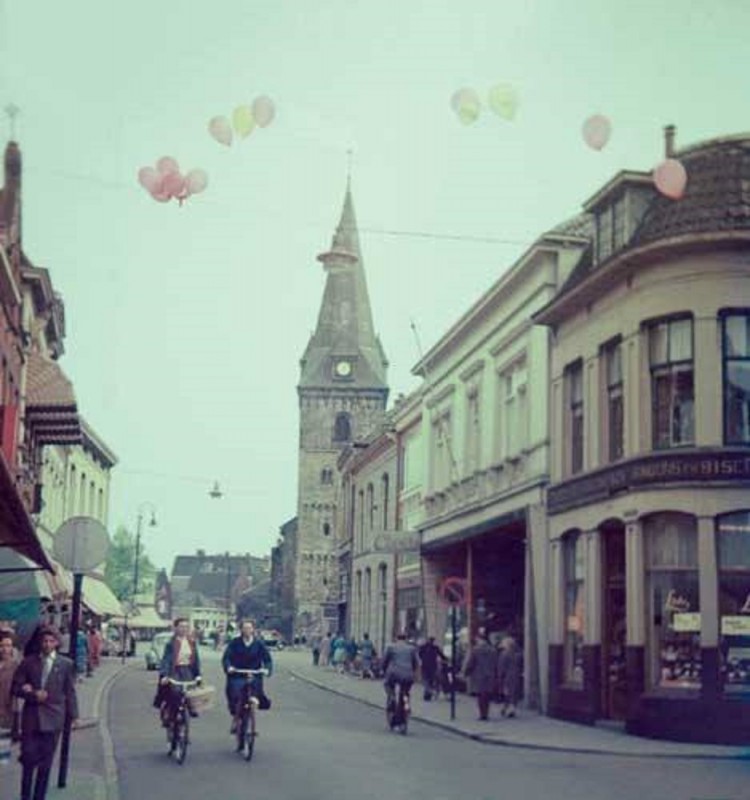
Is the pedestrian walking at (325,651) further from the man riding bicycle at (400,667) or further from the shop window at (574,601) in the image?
the man riding bicycle at (400,667)

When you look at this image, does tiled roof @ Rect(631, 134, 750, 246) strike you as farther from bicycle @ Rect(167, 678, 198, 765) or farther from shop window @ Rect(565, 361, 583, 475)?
bicycle @ Rect(167, 678, 198, 765)

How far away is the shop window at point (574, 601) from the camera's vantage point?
2672 cm

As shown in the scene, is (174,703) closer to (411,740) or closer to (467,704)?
(411,740)

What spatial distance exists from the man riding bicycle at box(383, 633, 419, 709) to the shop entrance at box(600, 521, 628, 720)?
4.08 metres

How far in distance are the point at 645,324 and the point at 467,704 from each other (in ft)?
37.3

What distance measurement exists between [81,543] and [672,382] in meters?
12.7

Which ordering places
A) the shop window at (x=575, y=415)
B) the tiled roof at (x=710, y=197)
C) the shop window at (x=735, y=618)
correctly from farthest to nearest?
the shop window at (x=575, y=415) → the tiled roof at (x=710, y=197) → the shop window at (x=735, y=618)

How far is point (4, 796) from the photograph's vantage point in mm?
13164

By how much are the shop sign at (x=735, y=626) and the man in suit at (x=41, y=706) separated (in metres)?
13.1

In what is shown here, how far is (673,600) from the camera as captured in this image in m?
23.1

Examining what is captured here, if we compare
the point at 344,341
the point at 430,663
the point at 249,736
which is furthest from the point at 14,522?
the point at 344,341

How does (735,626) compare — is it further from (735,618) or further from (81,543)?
(81,543)

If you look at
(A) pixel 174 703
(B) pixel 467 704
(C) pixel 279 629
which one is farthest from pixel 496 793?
(C) pixel 279 629

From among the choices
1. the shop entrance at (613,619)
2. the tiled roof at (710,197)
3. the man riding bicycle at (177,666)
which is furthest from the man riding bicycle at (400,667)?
the tiled roof at (710,197)
